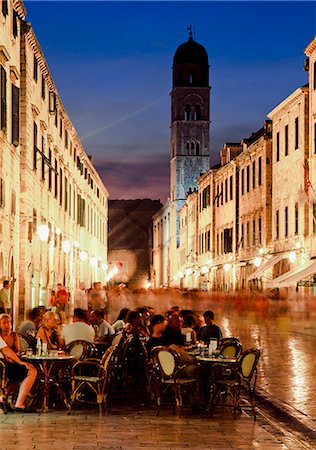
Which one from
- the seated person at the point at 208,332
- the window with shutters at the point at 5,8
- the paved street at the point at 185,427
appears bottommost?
the paved street at the point at 185,427

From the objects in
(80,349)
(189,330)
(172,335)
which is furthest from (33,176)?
(80,349)

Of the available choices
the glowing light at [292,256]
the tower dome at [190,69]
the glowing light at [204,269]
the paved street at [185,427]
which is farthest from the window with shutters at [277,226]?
the tower dome at [190,69]

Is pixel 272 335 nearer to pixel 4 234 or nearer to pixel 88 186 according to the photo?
pixel 4 234

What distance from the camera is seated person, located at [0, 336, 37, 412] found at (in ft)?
41.4

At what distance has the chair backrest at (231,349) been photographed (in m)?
14.3

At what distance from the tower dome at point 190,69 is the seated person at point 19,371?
93693mm

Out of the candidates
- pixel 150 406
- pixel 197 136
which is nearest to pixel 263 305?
pixel 150 406

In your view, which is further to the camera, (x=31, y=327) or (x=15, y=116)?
(x=15, y=116)

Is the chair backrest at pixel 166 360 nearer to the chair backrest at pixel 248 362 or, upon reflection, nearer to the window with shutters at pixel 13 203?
the chair backrest at pixel 248 362

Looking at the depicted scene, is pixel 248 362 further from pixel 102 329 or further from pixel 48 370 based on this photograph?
pixel 102 329

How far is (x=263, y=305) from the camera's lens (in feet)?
140

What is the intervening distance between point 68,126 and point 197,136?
56418 millimetres

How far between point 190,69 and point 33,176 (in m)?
74.7

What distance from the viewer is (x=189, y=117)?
104 metres
